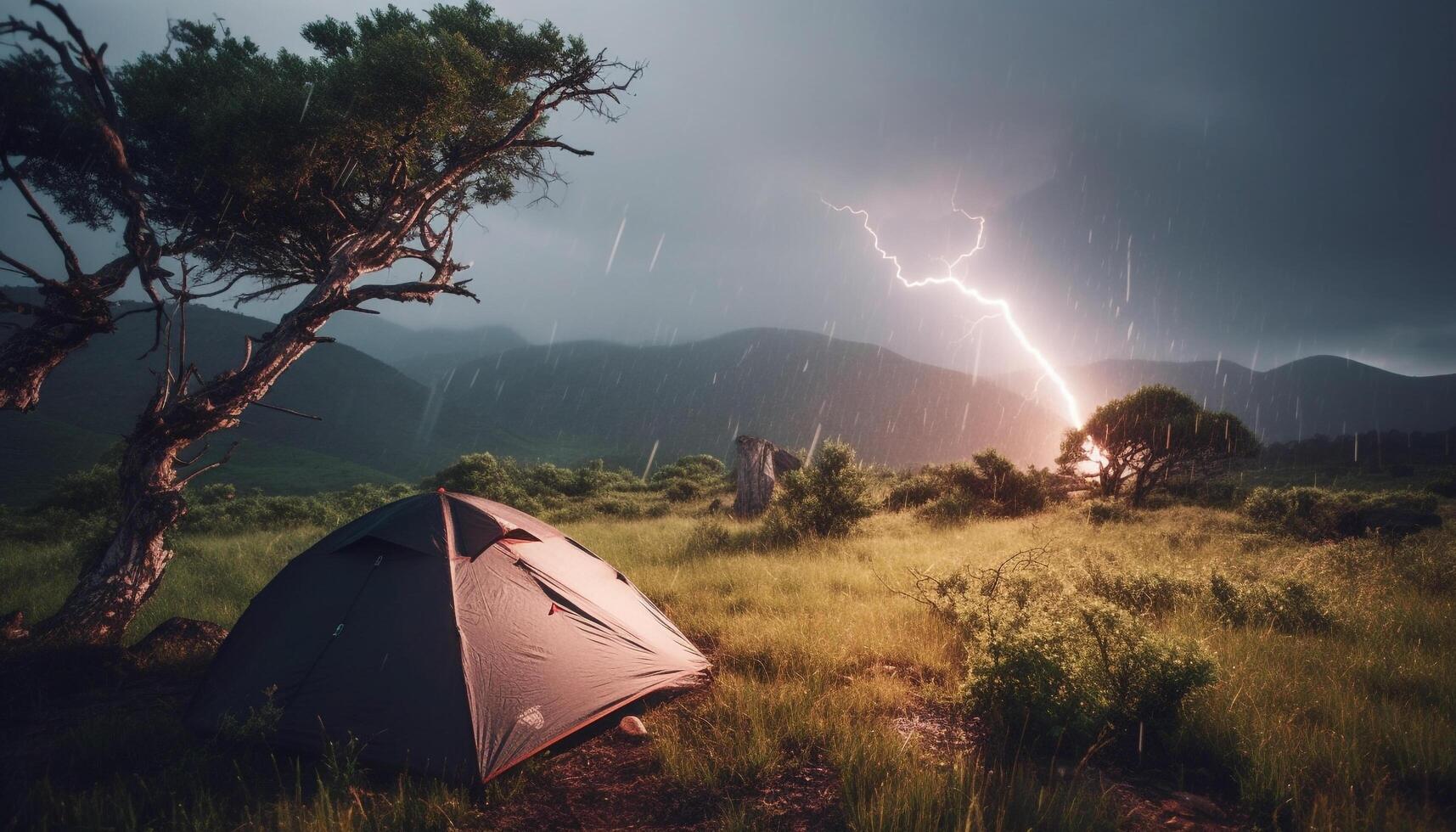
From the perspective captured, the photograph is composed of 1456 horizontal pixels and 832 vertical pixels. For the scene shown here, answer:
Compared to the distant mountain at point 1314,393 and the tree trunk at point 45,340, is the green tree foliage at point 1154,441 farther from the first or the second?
the distant mountain at point 1314,393

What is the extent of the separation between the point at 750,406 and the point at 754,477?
144 m

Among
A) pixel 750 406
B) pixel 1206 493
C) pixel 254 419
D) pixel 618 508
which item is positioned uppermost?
pixel 750 406

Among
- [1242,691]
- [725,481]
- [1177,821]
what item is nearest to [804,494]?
[1242,691]

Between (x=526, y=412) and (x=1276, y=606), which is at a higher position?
(x=1276, y=606)

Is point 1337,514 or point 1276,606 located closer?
point 1276,606

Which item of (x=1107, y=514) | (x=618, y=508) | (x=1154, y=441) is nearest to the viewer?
(x=1107, y=514)

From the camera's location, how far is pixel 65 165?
21.7ft

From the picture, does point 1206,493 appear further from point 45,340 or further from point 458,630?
point 45,340

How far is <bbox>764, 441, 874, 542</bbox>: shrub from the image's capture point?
12.9 meters

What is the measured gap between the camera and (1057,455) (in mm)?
27188

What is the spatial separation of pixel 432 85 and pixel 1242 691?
10.6 meters

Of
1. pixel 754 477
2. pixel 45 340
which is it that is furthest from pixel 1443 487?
pixel 45 340

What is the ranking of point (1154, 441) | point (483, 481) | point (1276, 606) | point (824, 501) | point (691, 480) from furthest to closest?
point (691, 480), point (483, 481), point (1154, 441), point (824, 501), point (1276, 606)

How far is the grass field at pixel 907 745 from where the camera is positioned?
333 centimetres
